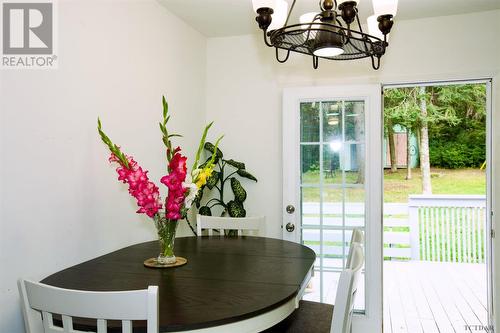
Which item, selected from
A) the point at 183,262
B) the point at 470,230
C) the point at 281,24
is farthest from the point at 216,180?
the point at 470,230

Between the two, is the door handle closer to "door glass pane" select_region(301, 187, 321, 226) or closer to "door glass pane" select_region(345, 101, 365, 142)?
"door glass pane" select_region(301, 187, 321, 226)

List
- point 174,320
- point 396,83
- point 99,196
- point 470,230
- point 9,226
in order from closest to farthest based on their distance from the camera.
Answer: point 174,320
point 9,226
point 99,196
point 396,83
point 470,230

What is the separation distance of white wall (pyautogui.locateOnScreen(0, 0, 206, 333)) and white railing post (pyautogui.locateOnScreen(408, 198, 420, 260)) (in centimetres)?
401

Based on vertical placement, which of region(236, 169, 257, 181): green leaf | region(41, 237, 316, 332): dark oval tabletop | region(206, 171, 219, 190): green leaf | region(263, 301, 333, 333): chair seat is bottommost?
region(263, 301, 333, 333): chair seat

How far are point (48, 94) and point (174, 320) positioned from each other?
131 centimetres

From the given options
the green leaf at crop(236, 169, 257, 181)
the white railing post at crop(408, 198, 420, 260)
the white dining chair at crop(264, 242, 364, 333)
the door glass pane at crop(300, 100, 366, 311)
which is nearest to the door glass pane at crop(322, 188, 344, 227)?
the door glass pane at crop(300, 100, 366, 311)

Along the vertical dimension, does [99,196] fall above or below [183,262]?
above

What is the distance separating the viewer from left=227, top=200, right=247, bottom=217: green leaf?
326 centimetres

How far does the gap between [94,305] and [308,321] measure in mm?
1092

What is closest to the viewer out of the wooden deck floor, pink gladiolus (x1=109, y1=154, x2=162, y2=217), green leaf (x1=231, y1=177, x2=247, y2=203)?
pink gladiolus (x1=109, y1=154, x2=162, y2=217)

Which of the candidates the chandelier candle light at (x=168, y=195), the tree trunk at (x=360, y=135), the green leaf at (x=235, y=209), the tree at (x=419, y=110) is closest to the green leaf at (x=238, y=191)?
the green leaf at (x=235, y=209)

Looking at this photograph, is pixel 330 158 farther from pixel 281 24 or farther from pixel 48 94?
pixel 48 94

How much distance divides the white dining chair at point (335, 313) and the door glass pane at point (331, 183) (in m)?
1.21

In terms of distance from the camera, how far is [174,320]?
3.88 feet
